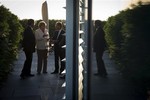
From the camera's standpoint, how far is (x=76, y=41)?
282 cm

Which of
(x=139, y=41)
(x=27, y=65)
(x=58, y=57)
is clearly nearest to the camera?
(x=139, y=41)

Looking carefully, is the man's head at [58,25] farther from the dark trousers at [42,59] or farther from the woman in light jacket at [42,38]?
the dark trousers at [42,59]

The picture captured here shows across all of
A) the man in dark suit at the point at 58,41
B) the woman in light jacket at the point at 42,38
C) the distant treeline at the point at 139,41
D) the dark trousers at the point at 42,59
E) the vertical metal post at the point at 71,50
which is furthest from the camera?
the dark trousers at the point at 42,59

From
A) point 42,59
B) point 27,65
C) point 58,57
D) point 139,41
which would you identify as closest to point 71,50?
point 139,41

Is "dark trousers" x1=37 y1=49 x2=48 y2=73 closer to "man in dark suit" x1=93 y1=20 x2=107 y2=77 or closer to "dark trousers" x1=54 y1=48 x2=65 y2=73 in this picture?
"dark trousers" x1=54 y1=48 x2=65 y2=73

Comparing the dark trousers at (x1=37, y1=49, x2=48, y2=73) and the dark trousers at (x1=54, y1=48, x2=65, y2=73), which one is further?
the dark trousers at (x1=37, y1=49, x2=48, y2=73)

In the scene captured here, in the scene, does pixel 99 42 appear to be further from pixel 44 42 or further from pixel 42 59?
pixel 42 59

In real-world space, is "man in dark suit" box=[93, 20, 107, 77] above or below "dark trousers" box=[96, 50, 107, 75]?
above

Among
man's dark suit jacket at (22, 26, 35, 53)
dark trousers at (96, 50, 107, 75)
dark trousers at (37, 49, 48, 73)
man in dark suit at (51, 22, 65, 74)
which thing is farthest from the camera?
dark trousers at (96, 50, 107, 75)

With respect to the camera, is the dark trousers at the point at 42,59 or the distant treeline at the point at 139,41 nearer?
the distant treeline at the point at 139,41

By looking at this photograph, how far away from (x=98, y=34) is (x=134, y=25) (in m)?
3.61

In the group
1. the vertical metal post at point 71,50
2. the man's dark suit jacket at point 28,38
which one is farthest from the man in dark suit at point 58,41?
the vertical metal post at point 71,50

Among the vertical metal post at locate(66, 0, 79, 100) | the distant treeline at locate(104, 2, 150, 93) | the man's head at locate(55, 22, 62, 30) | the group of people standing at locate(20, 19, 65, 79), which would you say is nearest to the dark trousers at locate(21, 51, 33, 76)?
the group of people standing at locate(20, 19, 65, 79)

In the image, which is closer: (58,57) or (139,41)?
(139,41)
